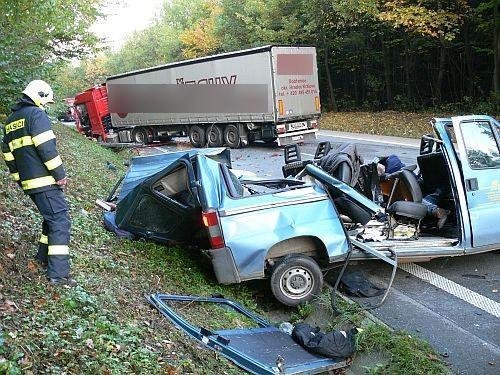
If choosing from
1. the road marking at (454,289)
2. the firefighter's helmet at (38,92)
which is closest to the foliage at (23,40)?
the firefighter's helmet at (38,92)

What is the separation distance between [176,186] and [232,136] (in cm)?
1299

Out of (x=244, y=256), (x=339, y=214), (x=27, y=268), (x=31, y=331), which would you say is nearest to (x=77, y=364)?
(x=31, y=331)

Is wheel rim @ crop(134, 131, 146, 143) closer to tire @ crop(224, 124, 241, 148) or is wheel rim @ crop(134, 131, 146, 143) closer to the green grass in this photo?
tire @ crop(224, 124, 241, 148)

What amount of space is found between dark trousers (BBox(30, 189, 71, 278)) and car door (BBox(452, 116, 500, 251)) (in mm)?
A: 4271

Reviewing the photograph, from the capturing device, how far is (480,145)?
620 cm

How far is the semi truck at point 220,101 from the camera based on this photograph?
1734cm

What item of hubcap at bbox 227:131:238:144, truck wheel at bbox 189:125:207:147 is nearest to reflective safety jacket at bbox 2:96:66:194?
hubcap at bbox 227:131:238:144

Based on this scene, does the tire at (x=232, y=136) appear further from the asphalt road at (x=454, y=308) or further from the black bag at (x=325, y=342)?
the black bag at (x=325, y=342)

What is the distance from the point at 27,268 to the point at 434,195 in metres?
4.92

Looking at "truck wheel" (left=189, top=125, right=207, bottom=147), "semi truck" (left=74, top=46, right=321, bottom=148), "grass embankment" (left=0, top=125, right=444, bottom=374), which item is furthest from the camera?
"truck wheel" (left=189, top=125, right=207, bottom=147)

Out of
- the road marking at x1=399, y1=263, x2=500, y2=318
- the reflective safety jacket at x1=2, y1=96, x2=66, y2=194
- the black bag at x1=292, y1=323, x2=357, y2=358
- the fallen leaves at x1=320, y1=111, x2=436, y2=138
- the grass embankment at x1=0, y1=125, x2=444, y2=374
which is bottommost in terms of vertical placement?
the fallen leaves at x1=320, y1=111, x2=436, y2=138

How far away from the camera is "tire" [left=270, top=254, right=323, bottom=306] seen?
5.45 meters

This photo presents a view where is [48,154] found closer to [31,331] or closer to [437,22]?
[31,331]

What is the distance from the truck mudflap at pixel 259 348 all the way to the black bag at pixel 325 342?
5cm
